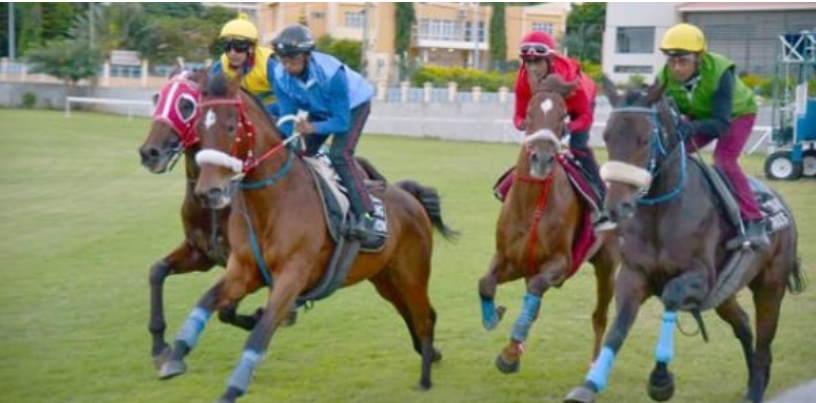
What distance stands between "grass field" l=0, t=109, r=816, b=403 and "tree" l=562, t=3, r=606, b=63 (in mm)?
45592

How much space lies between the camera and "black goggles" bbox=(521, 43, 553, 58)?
9.35m

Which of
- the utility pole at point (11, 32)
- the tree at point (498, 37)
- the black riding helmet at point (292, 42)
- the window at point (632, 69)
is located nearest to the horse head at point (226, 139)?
the black riding helmet at point (292, 42)

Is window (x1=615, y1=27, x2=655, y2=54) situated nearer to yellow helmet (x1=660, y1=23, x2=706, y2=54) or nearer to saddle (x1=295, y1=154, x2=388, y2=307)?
yellow helmet (x1=660, y1=23, x2=706, y2=54)

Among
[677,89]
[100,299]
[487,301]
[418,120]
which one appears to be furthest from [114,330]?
[418,120]

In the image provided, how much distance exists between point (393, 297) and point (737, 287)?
2.59 meters

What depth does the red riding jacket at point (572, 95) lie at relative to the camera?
9.48 meters

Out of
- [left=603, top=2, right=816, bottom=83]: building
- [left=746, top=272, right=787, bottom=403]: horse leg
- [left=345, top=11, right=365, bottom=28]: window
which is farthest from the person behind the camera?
[left=345, top=11, right=365, bottom=28]: window

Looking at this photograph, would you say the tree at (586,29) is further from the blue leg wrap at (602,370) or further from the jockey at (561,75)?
the blue leg wrap at (602,370)

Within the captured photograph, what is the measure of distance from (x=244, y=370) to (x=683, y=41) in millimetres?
3527

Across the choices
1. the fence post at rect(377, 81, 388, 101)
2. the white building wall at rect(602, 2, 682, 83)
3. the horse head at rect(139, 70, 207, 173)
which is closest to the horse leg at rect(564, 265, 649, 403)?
the horse head at rect(139, 70, 207, 173)

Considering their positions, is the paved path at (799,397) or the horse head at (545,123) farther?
the horse head at (545,123)

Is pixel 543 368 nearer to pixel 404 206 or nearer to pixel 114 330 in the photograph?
pixel 404 206

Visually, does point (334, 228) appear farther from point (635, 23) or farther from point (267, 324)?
point (635, 23)

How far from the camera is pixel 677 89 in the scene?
8500 mm
